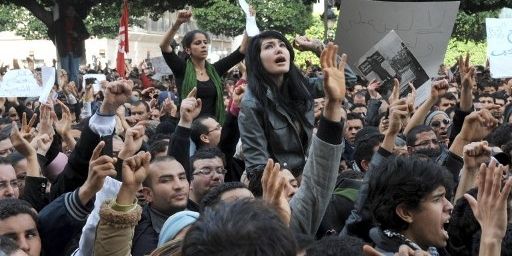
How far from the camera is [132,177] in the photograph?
356 cm

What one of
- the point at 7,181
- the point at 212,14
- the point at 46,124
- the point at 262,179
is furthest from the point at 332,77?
the point at 212,14

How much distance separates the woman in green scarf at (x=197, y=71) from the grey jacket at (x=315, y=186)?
12.2ft

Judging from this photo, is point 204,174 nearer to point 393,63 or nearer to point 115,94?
point 115,94

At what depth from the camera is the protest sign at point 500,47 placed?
27.2 feet

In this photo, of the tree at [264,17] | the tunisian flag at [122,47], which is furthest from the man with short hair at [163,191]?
the tree at [264,17]

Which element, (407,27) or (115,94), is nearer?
(115,94)

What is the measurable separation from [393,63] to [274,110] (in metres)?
2.55

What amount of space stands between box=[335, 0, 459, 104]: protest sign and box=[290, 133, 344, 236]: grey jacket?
16.3 feet

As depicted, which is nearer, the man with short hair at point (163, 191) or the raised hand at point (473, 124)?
the man with short hair at point (163, 191)

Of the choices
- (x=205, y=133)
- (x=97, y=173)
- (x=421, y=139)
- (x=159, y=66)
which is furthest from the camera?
(x=159, y=66)

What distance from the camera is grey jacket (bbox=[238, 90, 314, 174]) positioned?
5227 millimetres

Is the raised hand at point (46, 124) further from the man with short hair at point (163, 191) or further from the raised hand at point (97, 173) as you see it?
the raised hand at point (97, 173)

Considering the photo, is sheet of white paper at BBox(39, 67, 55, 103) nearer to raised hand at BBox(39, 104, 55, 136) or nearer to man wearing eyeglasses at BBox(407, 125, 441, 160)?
raised hand at BBox(39, 104, 55, 136)

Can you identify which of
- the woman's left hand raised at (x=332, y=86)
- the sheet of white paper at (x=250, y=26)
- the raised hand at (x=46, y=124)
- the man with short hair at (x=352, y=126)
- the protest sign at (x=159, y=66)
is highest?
the woman's left hand raised at (x=332, y=86)
